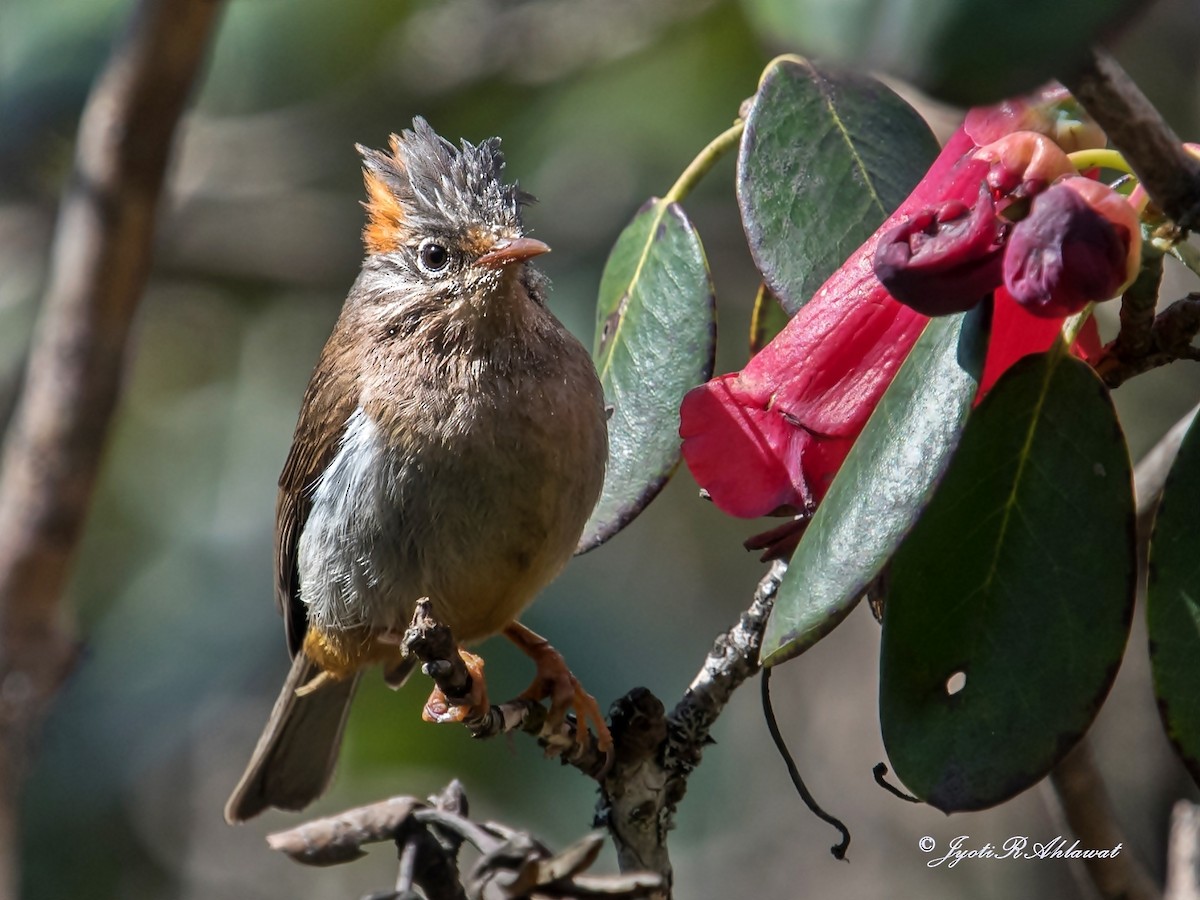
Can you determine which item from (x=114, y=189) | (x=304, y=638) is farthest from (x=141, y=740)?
(x=114, y=189)

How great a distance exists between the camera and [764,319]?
2.58 meters

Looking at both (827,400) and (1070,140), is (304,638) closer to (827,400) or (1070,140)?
(827,400)

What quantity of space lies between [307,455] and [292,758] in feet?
3.55

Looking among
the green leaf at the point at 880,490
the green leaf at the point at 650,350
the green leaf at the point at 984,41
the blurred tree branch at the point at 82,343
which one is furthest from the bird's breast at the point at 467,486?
the green leaf at the point at 984,41

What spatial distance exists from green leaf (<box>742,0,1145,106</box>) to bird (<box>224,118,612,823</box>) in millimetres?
1895

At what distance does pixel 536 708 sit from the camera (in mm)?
2525

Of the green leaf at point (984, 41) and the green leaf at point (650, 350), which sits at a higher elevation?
the green leaf at point (984, 41)

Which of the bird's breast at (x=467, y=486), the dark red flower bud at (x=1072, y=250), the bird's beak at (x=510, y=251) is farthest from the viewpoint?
the bird's beak at (x=510, y=251)

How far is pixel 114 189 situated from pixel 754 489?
252 centimetres

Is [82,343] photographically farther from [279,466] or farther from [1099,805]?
[1099,805]

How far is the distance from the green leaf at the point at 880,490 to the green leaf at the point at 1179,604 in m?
0.30

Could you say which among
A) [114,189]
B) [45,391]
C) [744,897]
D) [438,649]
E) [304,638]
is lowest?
[744,897]

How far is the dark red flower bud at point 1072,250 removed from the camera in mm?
1509

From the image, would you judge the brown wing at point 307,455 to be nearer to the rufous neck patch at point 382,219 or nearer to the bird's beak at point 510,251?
the rufous neck patch at point 382,219
